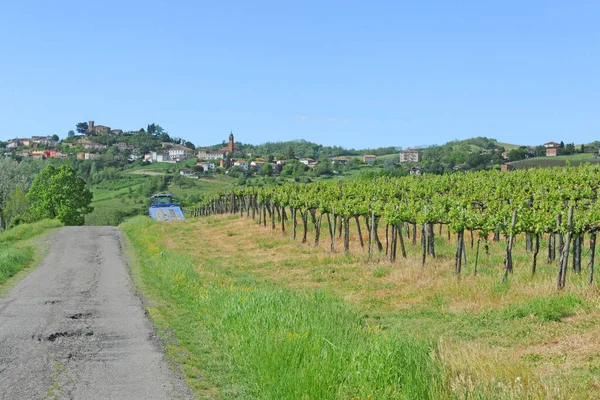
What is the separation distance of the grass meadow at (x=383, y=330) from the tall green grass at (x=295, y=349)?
25 millimetres

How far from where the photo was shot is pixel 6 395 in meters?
9.02

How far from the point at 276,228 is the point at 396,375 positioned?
3461 cm

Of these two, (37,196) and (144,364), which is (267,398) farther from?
(37,196)

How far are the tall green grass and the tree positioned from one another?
63.7 meters

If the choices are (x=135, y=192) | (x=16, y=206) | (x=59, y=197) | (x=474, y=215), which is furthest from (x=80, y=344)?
(x=135, y=192)

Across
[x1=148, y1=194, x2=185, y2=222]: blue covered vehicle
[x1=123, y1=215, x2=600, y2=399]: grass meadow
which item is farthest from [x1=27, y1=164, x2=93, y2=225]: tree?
[x1=123, y1=215, x2=600, y2=399]: grass meadow

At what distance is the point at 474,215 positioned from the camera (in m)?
21.5

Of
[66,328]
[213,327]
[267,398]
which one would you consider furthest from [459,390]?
[66,328]

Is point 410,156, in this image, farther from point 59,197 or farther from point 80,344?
point 80,344

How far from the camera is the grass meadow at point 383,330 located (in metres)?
8.36

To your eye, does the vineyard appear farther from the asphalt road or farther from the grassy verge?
the grassy verge

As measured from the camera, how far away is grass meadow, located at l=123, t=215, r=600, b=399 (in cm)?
836

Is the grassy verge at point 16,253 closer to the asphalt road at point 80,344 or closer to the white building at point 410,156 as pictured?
the asphalt road at point 80,344

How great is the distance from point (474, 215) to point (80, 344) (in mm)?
13784
